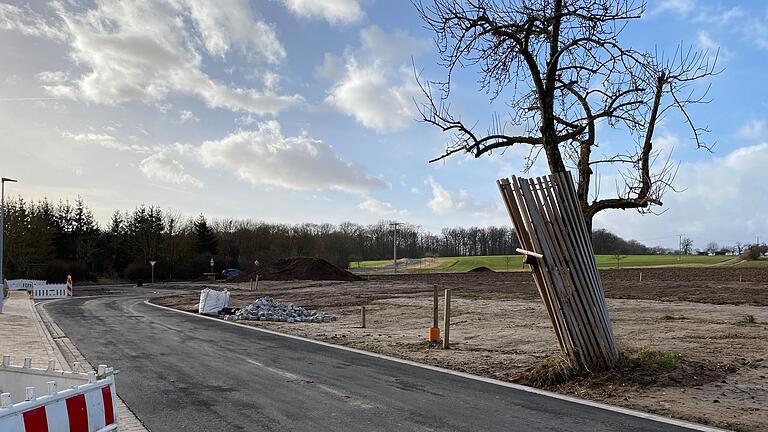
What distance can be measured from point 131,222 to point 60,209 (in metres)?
8.91

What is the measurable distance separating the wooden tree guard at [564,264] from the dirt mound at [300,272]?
176 feet

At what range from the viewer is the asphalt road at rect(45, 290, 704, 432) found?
654cm

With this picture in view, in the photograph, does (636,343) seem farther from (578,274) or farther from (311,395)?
(311,395)

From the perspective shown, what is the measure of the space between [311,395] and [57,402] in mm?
4634

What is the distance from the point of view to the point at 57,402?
12.4ft

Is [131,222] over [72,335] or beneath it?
over

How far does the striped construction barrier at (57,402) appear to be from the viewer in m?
3.41

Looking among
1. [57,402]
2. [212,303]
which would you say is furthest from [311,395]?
[212,303]

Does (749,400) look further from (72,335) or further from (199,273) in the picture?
(199,273)

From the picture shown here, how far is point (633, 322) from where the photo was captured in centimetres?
1712

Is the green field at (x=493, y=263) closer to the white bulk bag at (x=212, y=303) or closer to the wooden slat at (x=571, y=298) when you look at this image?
the white bulk bag at (x=212, y=303)

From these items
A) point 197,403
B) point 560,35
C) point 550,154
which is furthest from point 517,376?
point 560,35

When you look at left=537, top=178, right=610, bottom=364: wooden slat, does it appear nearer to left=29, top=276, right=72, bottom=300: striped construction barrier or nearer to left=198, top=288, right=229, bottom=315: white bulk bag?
left=198, top=288, right=229, bottom=315: white bulk bag

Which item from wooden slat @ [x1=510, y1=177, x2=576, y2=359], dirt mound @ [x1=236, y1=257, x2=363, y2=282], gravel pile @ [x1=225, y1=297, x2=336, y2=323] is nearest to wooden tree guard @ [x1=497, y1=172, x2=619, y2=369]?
wooden slat @ [x1=510, y1=177, x2=576, y2=359]
